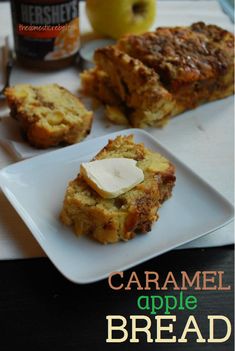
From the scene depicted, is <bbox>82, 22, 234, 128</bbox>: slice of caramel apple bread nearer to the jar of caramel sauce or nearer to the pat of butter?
the jar of caramel sauce

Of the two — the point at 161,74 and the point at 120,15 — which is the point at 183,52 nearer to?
the point at 161,74

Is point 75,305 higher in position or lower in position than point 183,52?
lower

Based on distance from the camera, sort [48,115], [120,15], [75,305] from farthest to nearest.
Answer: [120,15]
[48,115]
[75,305]

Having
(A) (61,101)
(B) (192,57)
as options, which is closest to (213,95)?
(B) (192,57)

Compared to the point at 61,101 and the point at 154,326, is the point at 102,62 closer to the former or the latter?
the point at 61,101

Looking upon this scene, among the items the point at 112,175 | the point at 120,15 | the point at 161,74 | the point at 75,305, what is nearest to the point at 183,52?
the point at 161,74

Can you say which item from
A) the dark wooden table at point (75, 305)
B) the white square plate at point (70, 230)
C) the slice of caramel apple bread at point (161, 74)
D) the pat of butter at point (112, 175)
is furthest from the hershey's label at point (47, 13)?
the dark wooden table at point (75, 305)

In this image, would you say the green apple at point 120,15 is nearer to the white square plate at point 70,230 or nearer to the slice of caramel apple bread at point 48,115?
the slice of caramel apple bread at point 48,115

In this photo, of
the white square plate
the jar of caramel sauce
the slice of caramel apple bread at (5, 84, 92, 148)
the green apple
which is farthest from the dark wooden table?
the green apple
